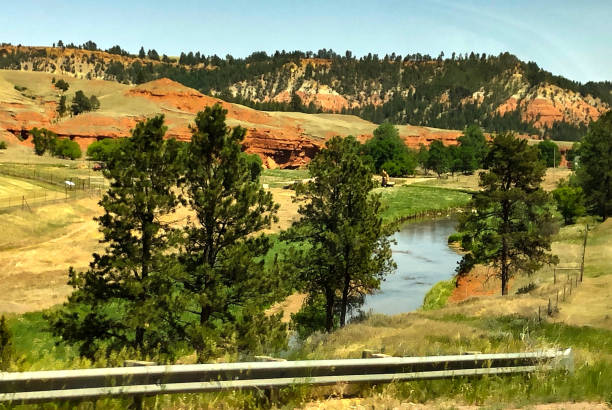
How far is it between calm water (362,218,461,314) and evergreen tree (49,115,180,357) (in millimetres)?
21692

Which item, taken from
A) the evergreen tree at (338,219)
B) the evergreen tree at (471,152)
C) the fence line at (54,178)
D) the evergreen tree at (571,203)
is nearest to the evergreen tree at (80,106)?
the fence line at (54,178)

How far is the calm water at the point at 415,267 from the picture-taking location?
140 ft

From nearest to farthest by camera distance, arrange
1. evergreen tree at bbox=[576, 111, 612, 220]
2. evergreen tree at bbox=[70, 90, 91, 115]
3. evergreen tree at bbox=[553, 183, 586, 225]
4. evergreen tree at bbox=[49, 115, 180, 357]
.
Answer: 1. evergreen tree at bbox=[49, 115, 180, 357]
2. evergreen tree at bbox=[576, 111, 612, 220]
3. evergreen tree at bbox=[553, 183, 586, 225]
4. evergreen tree at bbox=[70, 90, 91, 115]

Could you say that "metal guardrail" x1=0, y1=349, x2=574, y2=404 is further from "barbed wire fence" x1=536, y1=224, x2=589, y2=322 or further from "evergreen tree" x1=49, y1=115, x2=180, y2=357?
"barbed wire fence" x1=536, y1=224, x2=589, y2=322

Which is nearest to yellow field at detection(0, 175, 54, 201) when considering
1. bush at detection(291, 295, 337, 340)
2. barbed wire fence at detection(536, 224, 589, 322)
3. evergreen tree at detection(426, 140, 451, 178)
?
bush at detection(291, 295, 337, 340)

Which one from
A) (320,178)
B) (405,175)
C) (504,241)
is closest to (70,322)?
(320,178)

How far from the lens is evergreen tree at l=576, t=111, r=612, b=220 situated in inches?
2638

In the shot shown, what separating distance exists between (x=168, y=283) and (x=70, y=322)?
3906mm

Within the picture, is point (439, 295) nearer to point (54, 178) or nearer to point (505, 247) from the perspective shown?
point (505, 247)

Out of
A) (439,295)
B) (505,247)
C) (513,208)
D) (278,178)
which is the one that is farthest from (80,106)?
(505,247)

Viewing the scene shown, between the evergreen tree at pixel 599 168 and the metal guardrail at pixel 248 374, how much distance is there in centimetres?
6690

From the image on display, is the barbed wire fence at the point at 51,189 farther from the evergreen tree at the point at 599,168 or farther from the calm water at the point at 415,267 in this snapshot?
the evergreen tree at the point at 599,168

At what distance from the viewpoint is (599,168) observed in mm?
67375

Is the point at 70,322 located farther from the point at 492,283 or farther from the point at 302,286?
the point at 492,283
